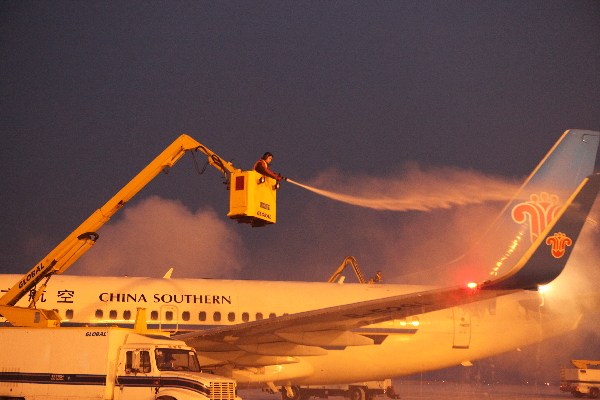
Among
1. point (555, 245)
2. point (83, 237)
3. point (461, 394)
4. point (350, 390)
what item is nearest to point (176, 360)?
point (83, 237)

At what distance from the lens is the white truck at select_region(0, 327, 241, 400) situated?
1302cm

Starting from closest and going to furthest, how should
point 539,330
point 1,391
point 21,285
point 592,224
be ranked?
point 1,391, point 21,285, point 539,330, point 592,224

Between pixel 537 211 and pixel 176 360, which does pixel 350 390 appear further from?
pixel 176 360

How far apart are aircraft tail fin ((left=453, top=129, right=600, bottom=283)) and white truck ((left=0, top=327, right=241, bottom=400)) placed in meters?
13.2

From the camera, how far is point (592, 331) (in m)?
28.4

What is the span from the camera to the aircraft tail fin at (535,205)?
890 inches

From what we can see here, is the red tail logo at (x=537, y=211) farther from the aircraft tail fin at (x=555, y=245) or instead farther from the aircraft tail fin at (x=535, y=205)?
the aircraft tail fin at (x=555, y=245)

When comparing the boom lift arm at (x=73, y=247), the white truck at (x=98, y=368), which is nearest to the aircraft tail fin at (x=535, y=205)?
the boom lift arm at (x=73, y=247)

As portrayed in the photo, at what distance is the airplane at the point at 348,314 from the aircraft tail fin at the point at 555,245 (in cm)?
102

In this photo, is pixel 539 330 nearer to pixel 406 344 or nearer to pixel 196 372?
pixel 406 344

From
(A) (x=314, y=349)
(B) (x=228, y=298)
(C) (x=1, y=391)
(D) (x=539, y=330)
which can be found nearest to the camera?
(C) (x=1, y=391)

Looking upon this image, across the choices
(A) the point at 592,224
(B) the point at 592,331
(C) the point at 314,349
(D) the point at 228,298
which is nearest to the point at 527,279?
(C) the point at 314,349

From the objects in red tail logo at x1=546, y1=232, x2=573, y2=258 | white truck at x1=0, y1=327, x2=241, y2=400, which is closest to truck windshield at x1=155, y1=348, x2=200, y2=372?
white truck at x1=0, y1=327, x2=241, y2=400

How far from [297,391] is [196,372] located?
1289cm
